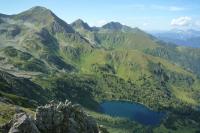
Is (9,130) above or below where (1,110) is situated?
above

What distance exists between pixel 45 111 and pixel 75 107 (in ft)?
25.0

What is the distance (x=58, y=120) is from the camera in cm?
6047

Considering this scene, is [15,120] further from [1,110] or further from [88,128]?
[1,110]

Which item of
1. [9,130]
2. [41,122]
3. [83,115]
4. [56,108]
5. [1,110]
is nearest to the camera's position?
[9,130]

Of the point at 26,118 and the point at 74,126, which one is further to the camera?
the point at 74,126

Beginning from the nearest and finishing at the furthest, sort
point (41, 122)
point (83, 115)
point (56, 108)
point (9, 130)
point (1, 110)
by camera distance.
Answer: point (9, 130)
point (41, 122)
point (56, 108)
point (83, 115)
point (1, 110)

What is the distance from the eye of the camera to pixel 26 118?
163 ft

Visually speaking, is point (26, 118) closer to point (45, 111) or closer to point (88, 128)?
point (45, 111)

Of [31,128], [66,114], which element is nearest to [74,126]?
[66,114]

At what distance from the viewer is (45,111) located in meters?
59.9

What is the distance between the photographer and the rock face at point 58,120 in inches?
2031

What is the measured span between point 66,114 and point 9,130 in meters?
15.7

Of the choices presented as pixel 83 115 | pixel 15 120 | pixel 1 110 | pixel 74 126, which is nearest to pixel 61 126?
pixel 74 126

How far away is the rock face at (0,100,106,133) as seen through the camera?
169 feet
